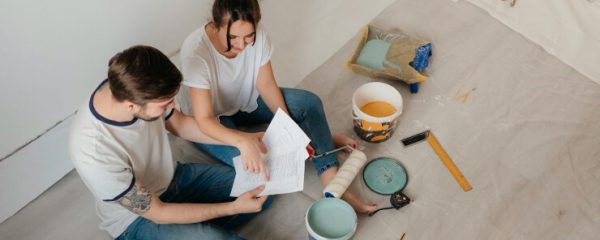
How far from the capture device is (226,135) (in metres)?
1.33

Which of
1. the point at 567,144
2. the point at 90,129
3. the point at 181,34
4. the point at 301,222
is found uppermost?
the point at 90,129

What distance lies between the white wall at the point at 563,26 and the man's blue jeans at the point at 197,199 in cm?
138

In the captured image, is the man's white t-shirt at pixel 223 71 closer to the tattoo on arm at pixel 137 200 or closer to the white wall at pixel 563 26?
the tattoo on arm at pixel 137 200

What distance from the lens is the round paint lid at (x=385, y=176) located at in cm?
156

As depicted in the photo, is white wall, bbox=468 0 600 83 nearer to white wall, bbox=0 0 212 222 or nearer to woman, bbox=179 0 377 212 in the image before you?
woman, bbox=179 0 377 212

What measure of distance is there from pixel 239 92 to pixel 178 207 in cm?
44

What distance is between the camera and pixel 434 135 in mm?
1711

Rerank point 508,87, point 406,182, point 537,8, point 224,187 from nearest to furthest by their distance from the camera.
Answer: point 224,187
point 406,182
point 508,87
point 537,8

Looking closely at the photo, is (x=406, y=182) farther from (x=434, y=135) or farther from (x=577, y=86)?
(x=577, y=86)

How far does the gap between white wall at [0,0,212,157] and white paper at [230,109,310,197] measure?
571 millimetres

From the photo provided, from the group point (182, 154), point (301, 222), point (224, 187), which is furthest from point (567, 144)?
point (182, 154)

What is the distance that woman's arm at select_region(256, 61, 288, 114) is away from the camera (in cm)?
145

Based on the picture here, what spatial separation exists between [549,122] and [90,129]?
1558 millimetres

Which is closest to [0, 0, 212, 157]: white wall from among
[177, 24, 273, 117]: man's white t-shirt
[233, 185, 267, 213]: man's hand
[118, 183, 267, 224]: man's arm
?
[177, 24, 273, 117]: man's white t-shirt
